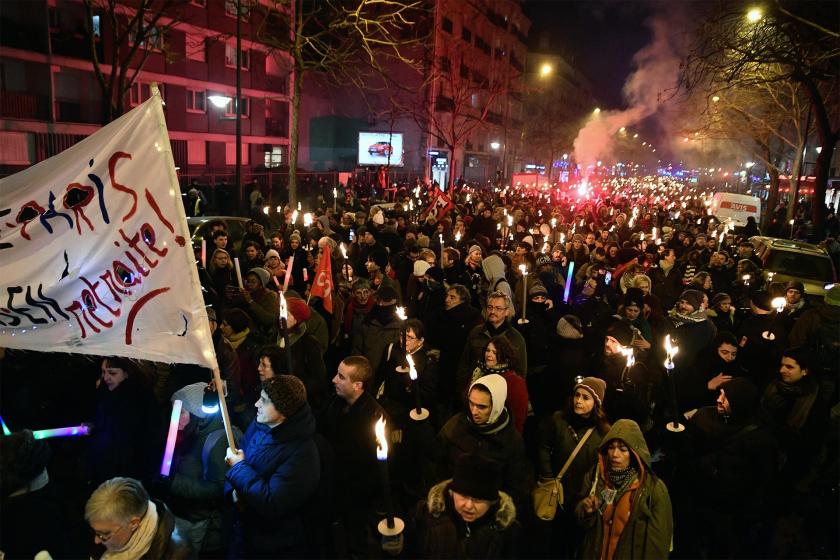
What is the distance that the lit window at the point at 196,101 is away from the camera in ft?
108

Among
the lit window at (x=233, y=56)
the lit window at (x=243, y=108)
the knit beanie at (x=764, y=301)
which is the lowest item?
the knit beanie at (x=764, y=301)

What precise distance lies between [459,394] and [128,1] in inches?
1033

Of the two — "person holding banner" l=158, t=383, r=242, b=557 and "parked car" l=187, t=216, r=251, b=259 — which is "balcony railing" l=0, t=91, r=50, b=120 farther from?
"person holding banner" l=158, t=383, r=242, b=557

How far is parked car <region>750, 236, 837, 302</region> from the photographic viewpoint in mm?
12156

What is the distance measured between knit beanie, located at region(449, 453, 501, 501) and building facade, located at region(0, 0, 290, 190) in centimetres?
1865

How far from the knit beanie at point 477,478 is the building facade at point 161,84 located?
1865 centimetres

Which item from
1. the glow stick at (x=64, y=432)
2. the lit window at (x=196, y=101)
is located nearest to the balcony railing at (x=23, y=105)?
the lit window at (x=196, y=101)

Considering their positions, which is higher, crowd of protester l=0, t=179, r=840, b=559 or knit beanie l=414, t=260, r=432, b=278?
knit beanie l=414, t=260, r=432, b=278

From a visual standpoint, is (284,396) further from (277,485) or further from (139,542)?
(139,542)

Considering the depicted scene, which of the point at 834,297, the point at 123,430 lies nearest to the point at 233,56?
the point at 834,297

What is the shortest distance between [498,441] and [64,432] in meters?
2.90

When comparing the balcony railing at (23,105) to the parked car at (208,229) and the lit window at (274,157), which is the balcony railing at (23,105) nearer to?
the lit window at (274,157)

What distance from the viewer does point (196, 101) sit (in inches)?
1313

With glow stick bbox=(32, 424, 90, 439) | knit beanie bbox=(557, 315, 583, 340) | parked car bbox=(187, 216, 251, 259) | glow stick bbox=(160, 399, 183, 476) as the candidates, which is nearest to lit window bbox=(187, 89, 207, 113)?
parked car bbox=(187, 216, 251, 259)
